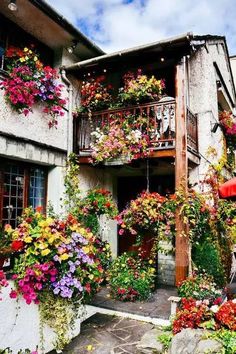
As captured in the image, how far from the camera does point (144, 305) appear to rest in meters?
6.34

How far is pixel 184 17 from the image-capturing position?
23.6 ft

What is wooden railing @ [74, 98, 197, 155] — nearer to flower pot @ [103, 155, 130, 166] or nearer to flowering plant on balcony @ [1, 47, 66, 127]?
flower pot @ [103, 155, 130, 166]

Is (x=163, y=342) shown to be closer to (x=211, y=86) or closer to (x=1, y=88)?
(x=1, y=88)

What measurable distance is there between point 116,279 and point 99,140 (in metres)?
3.45

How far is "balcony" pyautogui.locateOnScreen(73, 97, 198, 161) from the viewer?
6914 mm

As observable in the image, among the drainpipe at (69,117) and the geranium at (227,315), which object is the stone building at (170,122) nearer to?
the drainpipe at (69,117)

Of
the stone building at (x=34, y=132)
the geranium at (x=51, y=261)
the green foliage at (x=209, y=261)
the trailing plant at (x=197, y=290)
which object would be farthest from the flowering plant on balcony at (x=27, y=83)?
the green foliage at (x=209, y=261)

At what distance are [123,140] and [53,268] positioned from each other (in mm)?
3619

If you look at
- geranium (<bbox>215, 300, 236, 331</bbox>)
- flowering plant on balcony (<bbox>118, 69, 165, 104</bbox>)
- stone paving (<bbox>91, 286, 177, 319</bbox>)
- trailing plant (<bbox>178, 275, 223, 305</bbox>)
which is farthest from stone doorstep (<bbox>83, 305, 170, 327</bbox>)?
flowering plant on balcony (<bbox>118, 69, 165, 104</bbox>)

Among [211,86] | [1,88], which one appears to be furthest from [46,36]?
[211,86]

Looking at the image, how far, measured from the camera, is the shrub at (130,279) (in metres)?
6.61

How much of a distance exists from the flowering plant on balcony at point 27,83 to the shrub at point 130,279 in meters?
4.20

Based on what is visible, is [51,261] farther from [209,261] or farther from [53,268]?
[209,261]

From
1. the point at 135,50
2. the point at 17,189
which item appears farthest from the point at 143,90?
the point at 17,189
